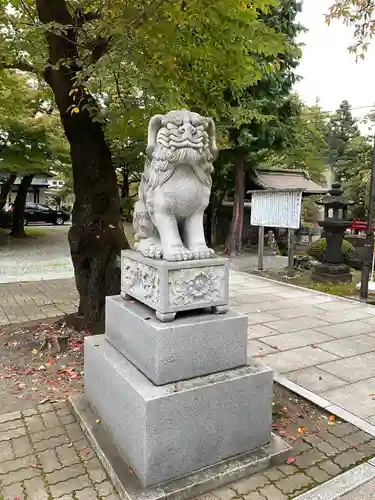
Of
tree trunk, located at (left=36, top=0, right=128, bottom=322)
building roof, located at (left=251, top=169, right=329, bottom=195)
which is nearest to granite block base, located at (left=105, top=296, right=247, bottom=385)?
tree trunk, located at (left=36, top=0, right=128, bottom=322)

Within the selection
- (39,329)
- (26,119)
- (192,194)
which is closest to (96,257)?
(39,329)

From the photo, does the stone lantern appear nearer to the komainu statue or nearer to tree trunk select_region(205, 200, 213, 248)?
tree trunk select_region(205, 200, 213, 248)

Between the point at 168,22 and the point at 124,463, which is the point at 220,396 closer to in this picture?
the point at 124,463

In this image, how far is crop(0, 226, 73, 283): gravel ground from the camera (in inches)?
408

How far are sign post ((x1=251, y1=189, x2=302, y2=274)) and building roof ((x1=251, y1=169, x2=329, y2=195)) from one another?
14.7ft

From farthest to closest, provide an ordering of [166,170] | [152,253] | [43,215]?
1. [43,215]
2. [152,253]
3. [166,170]

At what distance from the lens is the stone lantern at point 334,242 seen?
9.82m

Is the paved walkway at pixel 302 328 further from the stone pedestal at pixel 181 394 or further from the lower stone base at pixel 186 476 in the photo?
the stone pedestal at pixel 181 394

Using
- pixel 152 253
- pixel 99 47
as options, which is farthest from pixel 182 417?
pixel 99 47

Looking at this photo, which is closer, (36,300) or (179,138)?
(179,138)

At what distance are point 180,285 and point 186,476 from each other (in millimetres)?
1295

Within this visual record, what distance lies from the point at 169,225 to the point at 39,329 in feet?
11.8

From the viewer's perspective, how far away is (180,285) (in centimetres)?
285

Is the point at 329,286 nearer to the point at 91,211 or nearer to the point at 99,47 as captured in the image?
the point at 91,211
